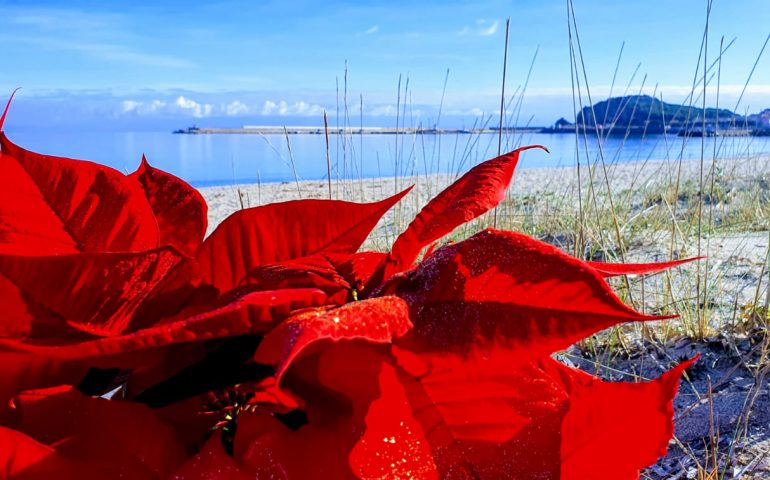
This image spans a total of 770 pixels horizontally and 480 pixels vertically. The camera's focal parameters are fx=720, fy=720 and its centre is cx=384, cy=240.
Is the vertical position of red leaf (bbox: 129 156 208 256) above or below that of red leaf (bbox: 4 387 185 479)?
above

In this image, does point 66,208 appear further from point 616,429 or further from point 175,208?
point 616,429

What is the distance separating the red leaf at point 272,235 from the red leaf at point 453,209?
3 cm

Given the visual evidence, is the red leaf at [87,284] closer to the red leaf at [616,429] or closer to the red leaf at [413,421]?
the red leaf at [413,421]

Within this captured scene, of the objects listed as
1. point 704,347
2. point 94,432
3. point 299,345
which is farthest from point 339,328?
point 704,347

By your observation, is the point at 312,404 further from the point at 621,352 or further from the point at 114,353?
the point at 621,352

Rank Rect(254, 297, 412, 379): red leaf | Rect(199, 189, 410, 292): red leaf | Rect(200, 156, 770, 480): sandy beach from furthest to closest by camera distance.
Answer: Rect(200, 156, 770, 480): sandy beach → Rect(199, 189, 410, 292): red leaf → Rect(254, 297, 412, 379): red leaf

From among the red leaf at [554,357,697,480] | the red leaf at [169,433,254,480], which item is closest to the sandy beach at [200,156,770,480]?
the red leaf at [554,357,697,480]

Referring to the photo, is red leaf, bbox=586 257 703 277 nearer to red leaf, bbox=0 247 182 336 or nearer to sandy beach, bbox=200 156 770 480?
red leaf, bbox=0 247 182 336

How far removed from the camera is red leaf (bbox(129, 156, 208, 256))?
0.34m

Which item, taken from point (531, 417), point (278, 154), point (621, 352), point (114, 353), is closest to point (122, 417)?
point (114, 353)

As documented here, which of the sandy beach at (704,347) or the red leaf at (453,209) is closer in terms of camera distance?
the red leaf at (453,209)

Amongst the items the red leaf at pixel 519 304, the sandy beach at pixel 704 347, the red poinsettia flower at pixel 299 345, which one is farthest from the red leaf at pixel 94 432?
the sandy beach at pixel 704 347

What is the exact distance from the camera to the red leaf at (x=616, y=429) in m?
0.29

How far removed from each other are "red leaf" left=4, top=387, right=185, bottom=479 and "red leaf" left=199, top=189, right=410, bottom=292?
0.07m
